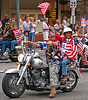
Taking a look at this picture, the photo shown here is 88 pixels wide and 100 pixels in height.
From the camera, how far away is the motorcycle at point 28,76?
733 centimetres

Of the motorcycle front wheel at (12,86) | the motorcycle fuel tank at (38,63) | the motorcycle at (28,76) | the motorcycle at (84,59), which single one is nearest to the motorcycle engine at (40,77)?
the motorcycle at (28,76)

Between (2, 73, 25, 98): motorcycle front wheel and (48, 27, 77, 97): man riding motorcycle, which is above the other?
(48, 27, 77, 97): man riding motorcycle

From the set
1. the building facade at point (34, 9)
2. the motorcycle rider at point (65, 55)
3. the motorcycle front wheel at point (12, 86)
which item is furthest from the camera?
the building facade at point (34, 9)

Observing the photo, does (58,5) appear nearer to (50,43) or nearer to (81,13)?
(81,13)

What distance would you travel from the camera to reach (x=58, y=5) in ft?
92.0

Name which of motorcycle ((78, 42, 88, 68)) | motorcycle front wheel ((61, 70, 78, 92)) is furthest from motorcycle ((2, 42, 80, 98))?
motorcycle ((78, 42, 88, 68))

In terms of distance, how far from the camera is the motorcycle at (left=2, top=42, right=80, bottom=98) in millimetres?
7330

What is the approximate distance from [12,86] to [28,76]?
1.41 feet

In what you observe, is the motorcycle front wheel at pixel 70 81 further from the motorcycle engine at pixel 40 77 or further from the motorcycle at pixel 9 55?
the motorcycle at pixel 9 55

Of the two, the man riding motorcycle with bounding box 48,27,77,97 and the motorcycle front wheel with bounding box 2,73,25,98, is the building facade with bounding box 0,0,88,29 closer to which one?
the man riding motorcycle with bounding box 48,27,77,97

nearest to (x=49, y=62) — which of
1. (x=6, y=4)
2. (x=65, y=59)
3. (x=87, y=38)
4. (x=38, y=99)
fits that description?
(x=65, y=59)

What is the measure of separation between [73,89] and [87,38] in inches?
170

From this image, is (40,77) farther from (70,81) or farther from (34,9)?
(34,9)

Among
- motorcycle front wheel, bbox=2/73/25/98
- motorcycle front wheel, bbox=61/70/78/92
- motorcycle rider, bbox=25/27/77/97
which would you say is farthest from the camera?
motorcycle front wheel, bbox=61/70/78/92
